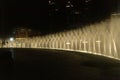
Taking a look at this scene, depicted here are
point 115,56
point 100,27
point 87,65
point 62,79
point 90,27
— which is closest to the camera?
point 62,79

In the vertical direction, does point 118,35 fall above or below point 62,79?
above

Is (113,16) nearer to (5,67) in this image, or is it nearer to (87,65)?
(87,65)

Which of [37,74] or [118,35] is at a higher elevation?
[118,35]

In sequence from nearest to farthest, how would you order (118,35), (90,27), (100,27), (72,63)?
(72,63)
(118,35)
(100,27)
(90,27)

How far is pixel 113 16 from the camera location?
856 cm

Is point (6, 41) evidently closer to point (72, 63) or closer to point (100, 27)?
point (100, 27)

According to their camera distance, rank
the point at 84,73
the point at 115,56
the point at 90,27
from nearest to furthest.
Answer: the point at 84,73, the point at 115,56, the point at 90,27

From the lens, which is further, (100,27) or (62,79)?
(100,27)

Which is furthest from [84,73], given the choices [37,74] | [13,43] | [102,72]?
[13,43]

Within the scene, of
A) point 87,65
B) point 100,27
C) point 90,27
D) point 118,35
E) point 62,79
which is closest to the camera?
point 62,79

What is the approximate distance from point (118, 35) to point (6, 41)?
9796mm

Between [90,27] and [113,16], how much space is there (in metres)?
2.65

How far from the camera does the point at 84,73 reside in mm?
5113

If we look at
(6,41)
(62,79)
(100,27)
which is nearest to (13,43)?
(6,41)
